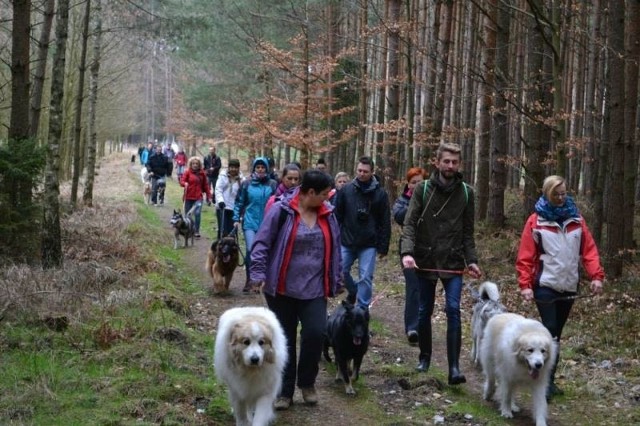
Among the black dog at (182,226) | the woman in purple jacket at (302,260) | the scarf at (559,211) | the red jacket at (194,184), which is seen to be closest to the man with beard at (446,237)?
the scarf at (559,211)

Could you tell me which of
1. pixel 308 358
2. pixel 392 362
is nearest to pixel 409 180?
pixel 392 362

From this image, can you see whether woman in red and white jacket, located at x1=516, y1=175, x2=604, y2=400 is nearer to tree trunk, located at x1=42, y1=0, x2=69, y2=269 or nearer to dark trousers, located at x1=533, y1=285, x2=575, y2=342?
dark trousers, located at x1=533, y1=285, x2=575, y2=342

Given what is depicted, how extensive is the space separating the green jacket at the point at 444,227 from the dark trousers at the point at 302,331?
122 centimetres

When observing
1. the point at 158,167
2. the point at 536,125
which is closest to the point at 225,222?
the point at 536,125

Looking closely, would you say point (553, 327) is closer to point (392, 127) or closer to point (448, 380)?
point (448, 380)

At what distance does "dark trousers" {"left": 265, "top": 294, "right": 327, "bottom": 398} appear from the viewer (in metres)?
5.78

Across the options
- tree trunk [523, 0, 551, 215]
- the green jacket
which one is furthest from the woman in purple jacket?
tree trunk [523, 0, 551, 215]

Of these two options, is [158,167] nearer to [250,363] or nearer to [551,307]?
[551,307]

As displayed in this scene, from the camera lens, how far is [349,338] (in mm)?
6469

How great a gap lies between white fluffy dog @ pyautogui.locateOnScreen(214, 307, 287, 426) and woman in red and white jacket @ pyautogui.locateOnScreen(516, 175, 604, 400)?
8.07 feet

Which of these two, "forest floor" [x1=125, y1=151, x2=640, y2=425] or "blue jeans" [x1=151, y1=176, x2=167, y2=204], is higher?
"blue jeans" [x1=151, y1=176, x2=167, y2=204]

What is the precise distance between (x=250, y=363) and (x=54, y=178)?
622 cm

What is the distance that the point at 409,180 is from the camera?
927cm

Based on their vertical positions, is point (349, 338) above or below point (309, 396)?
above
